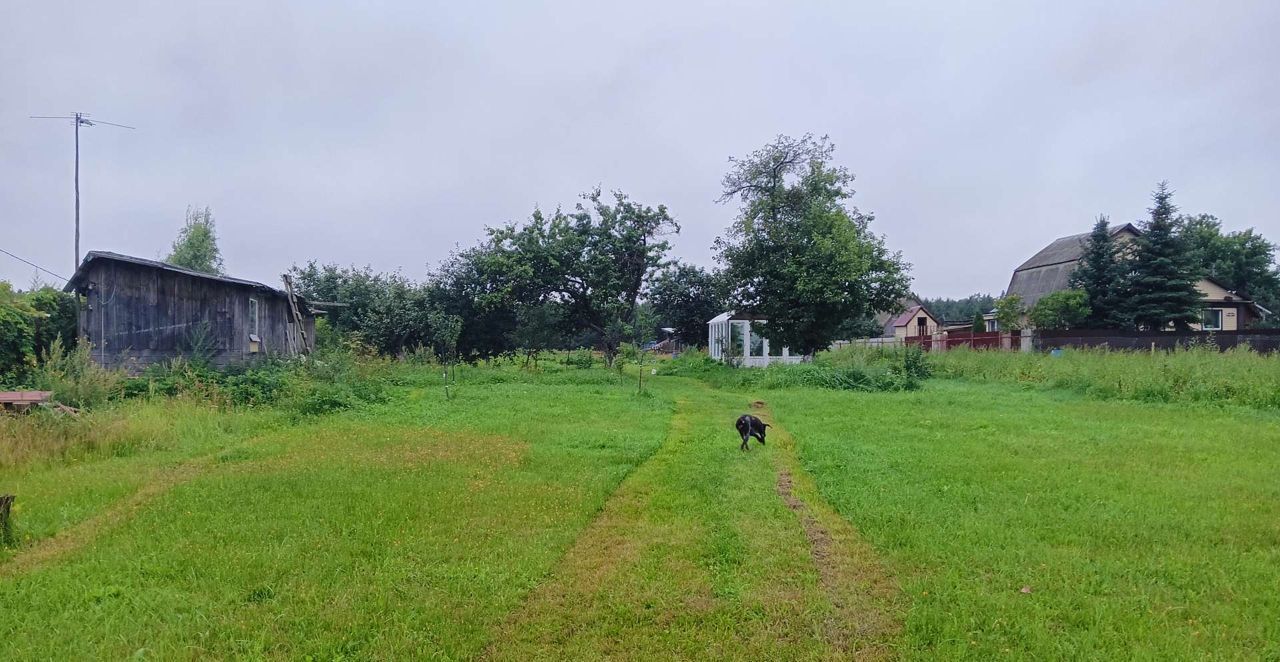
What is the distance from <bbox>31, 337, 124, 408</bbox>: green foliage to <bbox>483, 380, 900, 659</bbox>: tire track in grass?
8.68m

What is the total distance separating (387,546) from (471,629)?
4.71 feet

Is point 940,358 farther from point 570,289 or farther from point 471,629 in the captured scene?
point 471,629

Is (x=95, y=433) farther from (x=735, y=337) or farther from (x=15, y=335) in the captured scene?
(x=735, y=337)

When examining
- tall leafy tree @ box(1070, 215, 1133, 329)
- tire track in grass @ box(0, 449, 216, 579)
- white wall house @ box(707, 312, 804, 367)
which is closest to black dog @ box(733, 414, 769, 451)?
tire track in grass @ box(0, 449, 216, 579)

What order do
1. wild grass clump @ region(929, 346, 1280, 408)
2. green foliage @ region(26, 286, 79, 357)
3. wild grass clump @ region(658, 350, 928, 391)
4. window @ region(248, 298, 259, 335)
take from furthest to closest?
wild grass clump @ region(658, 350, 928, 391)
window @ region(248, 298, 259, 335)
green foliage @ region(26, 286, 79, 357)
wild grass clump @ region(929, 346, 1280, 408)

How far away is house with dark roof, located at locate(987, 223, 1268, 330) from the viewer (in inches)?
1350

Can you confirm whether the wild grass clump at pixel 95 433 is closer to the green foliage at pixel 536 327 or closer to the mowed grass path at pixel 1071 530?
the mowed grass path at pixel 1071 530

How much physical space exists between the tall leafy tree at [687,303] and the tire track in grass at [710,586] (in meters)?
28.9

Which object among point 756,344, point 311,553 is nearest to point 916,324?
point 756,344

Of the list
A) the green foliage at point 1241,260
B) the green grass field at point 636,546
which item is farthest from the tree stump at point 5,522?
the green foliage at point 1241,260

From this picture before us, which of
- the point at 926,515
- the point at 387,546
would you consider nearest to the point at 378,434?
the point at 387,546

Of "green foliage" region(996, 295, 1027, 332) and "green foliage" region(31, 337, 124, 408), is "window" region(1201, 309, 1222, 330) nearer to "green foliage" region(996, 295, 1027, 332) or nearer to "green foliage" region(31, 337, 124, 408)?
"green foliage" region(996, 295, 1027, 332)

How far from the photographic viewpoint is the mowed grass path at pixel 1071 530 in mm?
3418

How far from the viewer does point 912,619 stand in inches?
140
